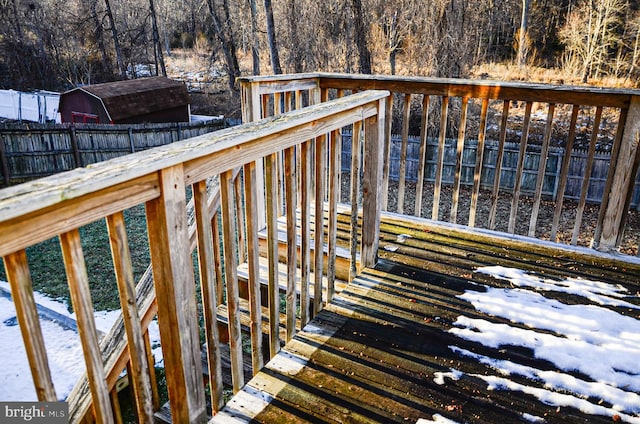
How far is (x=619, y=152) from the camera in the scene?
3279mm

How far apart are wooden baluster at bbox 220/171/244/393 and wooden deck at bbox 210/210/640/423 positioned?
15cm

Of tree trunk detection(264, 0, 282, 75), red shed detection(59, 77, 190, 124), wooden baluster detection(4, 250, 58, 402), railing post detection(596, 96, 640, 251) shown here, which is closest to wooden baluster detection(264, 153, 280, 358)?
wooden baluster detection(4, 250, 58, 402)

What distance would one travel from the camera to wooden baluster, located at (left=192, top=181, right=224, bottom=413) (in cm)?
166

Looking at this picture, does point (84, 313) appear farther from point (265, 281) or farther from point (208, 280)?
point (265, 281)

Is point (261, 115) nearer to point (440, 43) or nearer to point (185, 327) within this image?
point (185, 327)

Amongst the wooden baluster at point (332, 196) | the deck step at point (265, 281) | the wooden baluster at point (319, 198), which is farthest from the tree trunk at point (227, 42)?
the wooden baluster at point (319, 198)

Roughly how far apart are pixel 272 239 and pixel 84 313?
95 centimetres

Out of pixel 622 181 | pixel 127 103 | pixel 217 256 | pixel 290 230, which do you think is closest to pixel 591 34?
pixel 127 103

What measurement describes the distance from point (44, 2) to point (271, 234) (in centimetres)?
3350

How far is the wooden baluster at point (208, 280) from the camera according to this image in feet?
5.45

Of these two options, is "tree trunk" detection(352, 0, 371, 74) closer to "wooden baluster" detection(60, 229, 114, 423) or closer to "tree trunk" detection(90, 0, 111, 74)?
"wooden baluster" detection(60, 229, 114, 423)

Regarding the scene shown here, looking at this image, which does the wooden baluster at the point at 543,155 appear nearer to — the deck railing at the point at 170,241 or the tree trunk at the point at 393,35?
the deck railing at the point at 170,241

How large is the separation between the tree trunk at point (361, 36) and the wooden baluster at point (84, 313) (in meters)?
14.1

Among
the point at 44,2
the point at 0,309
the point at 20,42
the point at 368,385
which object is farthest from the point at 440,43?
the point at 44,2
